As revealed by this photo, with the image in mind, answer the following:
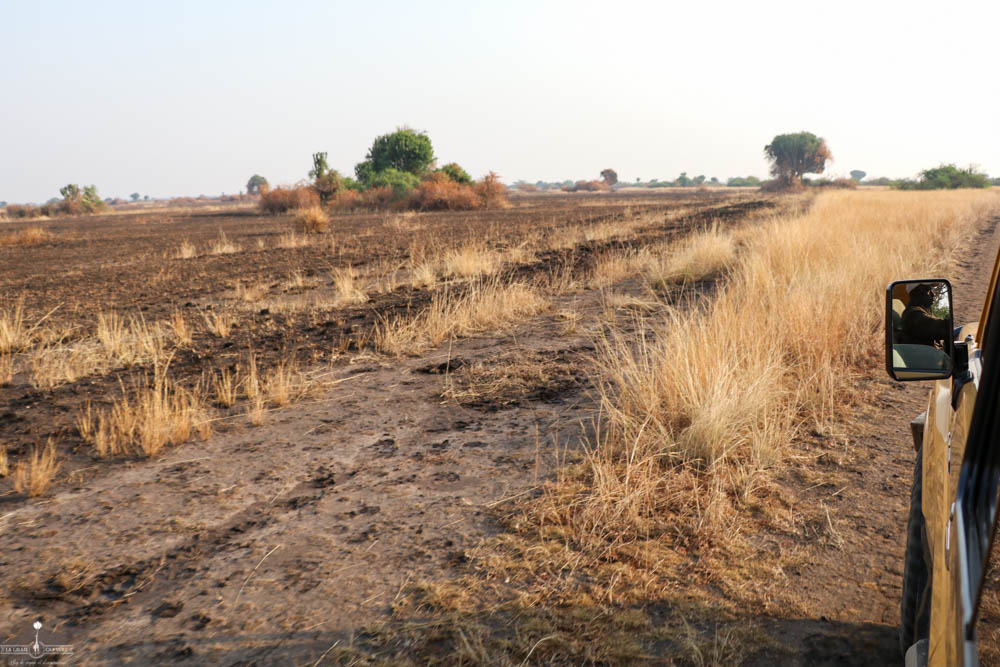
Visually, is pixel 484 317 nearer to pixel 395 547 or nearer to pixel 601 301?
pixel 601 301

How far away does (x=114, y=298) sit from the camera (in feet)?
37.2

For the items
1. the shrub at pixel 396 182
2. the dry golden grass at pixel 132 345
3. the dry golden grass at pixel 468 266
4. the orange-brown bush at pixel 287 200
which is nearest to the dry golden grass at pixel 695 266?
the dry golden grass at pixel 468 266

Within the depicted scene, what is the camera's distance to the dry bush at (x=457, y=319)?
25.7ft

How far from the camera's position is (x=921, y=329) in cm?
182

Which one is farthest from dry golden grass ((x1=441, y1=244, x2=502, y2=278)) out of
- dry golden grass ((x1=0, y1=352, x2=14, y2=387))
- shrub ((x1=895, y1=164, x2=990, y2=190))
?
shrub ((x1=895, y1=164, x2=990, y2=190))

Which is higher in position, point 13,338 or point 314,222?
point 314,222

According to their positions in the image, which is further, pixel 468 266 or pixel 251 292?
pixel 468 266

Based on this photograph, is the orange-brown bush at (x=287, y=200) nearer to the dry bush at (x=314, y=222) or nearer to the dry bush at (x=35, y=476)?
the dry bush at (x=314, y=222)

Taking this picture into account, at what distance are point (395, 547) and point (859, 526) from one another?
2387 millimetres

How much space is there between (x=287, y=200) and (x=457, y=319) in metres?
36.2

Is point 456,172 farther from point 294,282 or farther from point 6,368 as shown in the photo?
point 6,368

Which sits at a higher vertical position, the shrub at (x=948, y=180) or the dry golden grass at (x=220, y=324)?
the shrub at (x=948, y=180)

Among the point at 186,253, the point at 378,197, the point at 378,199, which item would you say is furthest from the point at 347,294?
the point at 378,197

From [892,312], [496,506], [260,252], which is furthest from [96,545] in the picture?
[260,252]
